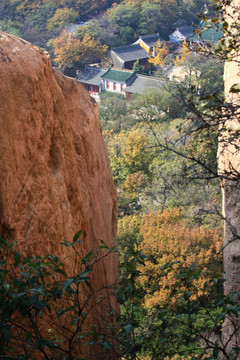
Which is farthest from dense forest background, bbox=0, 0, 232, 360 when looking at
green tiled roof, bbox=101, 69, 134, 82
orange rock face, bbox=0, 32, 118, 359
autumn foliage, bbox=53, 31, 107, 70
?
green tiled roof, bbox=101, 69, 134, 82

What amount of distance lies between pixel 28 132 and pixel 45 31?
134ft

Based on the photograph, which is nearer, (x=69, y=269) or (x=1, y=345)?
(x=1, y=345)

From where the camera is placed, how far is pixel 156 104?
2769cm

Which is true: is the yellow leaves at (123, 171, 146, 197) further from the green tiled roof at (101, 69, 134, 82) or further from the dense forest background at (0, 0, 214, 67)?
the dense forest background at (0, 0, 214, 67)

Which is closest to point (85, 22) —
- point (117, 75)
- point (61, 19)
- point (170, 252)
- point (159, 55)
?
point (61, 19)

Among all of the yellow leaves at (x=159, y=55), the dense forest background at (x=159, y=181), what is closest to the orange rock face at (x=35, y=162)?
the dense forest background at (x=159, y=181)

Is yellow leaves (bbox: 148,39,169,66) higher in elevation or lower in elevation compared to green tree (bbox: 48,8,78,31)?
lower

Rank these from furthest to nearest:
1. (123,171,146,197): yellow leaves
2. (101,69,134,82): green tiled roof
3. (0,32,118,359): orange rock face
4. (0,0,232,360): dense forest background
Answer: (101,69,134,82): green tiled roof, (123,171,146,197): yellow leaves, (0,32,118,359): orange rock face, (0,0,232,360): dense forest background

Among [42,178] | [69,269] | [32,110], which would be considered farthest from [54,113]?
[69,269]

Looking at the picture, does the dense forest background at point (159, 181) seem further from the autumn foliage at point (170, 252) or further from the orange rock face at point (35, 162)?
the orange rock face at point (35, 162)

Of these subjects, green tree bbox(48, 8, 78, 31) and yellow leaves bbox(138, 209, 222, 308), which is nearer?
yellow leaves bbox(138, 209, 222, 308)

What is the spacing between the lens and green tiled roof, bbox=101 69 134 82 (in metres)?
35.5

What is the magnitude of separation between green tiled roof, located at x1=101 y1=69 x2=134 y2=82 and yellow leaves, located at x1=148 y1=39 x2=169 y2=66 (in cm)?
483

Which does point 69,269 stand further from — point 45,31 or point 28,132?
point 45,31
